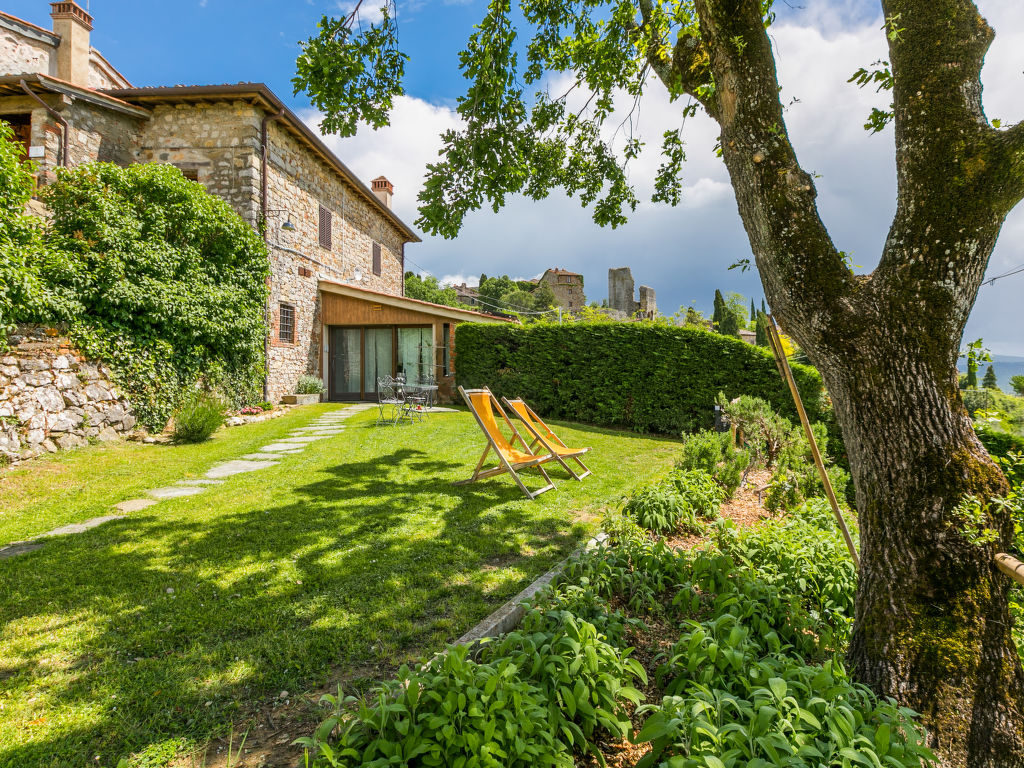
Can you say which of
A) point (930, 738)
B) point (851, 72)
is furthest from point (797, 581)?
point (851, 72)

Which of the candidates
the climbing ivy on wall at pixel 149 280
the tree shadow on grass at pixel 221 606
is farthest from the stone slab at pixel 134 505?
the climbing ivy on wall at pixel 149 280

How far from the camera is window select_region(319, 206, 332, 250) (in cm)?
1513

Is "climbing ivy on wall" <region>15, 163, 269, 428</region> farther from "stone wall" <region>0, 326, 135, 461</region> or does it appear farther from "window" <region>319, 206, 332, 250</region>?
"window" <region>319, 206, 332, 250</region>

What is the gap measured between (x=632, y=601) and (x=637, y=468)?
15.1 feet

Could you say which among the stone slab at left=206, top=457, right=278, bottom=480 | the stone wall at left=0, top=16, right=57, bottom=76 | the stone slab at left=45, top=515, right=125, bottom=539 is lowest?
the stone slab at left=45, top=515, right=125, bottom=539

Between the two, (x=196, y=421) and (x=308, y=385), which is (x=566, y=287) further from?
(x=196, y=421)

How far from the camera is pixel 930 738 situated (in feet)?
5.97

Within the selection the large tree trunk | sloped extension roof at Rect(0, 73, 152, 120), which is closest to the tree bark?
the large tree trunk

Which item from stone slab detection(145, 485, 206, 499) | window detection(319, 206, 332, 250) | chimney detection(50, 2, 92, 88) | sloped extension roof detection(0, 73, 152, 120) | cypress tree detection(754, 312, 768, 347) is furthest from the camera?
window detection(319, 206, 332, 250)

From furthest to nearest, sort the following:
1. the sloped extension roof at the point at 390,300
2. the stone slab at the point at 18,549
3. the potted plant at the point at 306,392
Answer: the sloped extension roof at the point at 390,300, the potted plant at the point at 306,392, the stone slab at the point at 18,549

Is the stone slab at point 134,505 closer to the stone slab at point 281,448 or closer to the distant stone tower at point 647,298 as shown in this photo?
the stone slab at point 281,448

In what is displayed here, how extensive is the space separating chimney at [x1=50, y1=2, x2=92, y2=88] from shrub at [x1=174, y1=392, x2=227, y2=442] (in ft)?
35.9

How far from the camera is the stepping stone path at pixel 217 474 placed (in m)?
3.84

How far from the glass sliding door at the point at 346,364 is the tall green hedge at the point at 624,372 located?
386 cm
